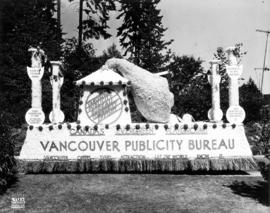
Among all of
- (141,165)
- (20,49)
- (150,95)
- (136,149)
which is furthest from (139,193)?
(20,49)

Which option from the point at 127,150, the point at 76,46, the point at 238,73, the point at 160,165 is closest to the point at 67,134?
the point at 127,150

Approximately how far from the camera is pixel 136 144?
8750mm

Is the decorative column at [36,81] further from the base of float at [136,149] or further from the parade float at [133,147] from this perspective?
the base of float at [136,149]

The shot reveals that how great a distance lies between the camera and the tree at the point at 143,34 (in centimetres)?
2430

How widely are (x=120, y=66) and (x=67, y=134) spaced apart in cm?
238

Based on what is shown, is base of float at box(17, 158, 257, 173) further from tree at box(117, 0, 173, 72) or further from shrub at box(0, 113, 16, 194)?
tree at box(117, 0, 173, 72)

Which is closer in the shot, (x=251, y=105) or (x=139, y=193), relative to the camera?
(x=139, y=193)

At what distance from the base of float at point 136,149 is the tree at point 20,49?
31.9 feet

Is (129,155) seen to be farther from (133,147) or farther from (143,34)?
(143,34)

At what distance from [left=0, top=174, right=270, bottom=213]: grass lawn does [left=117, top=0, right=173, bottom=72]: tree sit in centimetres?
1644

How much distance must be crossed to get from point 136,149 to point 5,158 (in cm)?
286

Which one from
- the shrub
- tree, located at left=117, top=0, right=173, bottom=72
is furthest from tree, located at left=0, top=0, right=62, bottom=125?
the shrub

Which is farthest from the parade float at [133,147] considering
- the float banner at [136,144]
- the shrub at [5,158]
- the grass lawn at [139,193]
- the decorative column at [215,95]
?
the decorative column at [215,95]

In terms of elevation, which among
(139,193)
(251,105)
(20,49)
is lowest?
(139,193)
